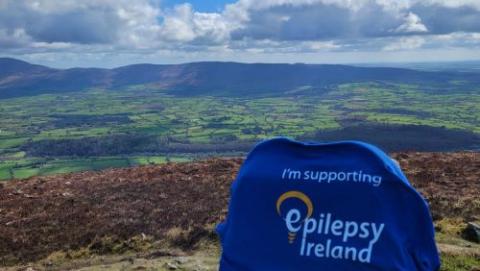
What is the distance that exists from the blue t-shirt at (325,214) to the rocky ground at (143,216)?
7.33 meters

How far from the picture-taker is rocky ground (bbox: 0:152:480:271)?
40.8ft

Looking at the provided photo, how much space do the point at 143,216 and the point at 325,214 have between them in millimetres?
12457

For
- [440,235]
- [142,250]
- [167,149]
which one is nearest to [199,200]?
[142,250]

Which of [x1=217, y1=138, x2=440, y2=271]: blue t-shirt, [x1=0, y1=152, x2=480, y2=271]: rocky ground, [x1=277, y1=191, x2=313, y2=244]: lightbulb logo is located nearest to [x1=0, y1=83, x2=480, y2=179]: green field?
[x1=0, y1=152, x2=480, y2=271]: rocky ground

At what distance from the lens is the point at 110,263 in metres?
12.4

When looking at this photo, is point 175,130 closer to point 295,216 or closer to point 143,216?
point 143,216

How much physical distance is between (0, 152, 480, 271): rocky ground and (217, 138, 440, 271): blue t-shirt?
24.0ft

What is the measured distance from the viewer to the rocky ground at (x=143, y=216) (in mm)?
12422

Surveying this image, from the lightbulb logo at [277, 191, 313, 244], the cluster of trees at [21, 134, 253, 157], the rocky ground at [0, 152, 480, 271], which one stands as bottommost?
the cluster of trees at [21, 134, 253, 157]

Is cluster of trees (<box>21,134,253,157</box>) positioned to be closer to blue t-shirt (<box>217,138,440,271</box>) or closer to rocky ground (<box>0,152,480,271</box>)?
rocky ground (<box>0,152,480,271</box>)

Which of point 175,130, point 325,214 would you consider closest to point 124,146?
point 175,130

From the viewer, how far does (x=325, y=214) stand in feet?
13.0

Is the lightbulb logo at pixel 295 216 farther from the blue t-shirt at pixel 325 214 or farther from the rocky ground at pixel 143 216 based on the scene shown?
the rocky ground at pixel 143 216

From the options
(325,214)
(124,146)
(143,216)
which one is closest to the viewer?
(325,214)
